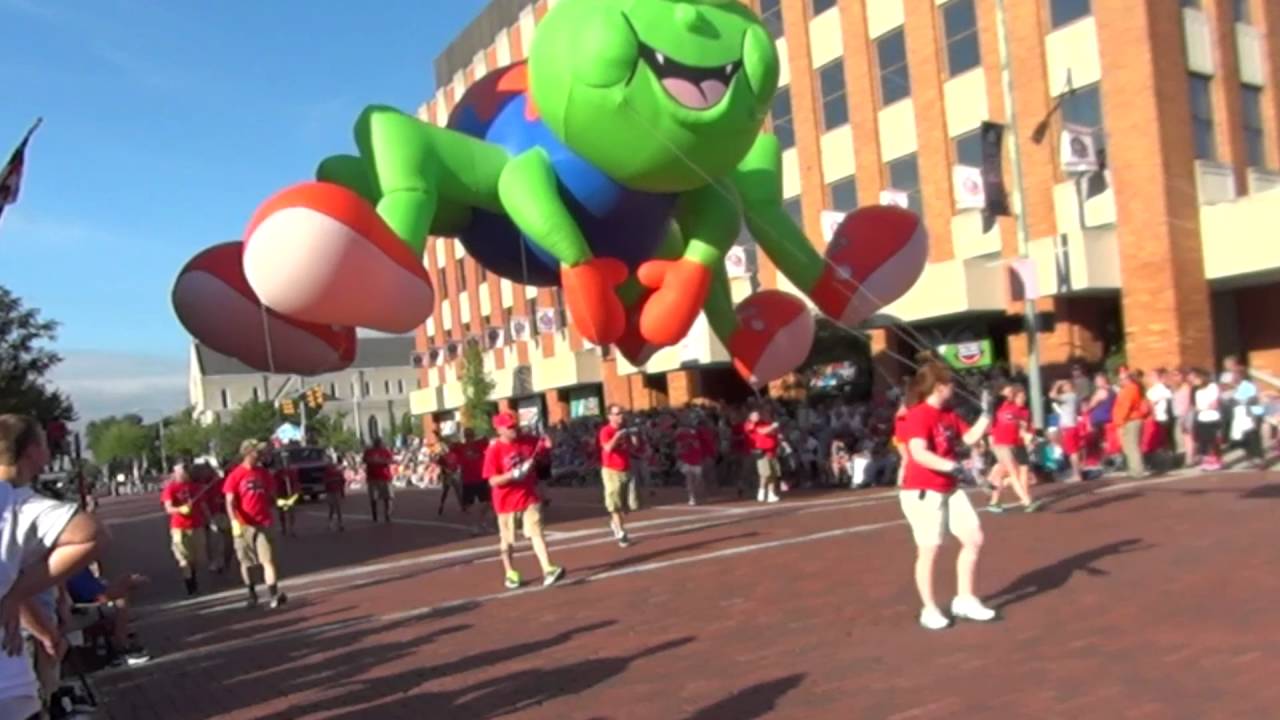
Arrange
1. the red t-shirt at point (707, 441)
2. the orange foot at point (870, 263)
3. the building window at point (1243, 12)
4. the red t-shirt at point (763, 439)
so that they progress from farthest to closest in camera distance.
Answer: the building window at point (1243, 12) < the red t-shirt at point (707, 441) < the red t-shirt at point (763, 439) < the orange foot at point (870, 263)

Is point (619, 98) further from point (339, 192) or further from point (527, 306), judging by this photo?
point (527, 306)

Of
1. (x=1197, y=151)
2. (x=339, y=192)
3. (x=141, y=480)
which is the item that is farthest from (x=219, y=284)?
(x=141, y=480)

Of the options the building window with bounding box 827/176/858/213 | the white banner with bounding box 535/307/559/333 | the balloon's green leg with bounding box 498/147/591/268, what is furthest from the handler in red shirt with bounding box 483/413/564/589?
the building window with bounding box 827/176/858/213

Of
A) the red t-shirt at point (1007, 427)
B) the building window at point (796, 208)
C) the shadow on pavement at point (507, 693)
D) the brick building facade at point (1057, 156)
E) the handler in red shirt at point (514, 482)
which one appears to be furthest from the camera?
the building window at point (796, 208)

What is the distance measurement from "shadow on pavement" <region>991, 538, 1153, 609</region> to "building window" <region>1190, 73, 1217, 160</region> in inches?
599

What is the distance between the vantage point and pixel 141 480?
107 metres

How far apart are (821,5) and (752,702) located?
25629mm

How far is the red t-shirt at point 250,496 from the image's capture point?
38.8 ft

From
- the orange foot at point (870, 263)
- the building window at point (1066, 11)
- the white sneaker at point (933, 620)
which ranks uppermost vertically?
the building window at point (1066, 11)

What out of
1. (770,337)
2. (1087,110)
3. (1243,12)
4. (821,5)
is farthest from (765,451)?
(821,5)

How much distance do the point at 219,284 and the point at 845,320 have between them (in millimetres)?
7362

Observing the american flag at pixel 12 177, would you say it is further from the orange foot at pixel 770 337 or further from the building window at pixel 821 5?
the building window at pixel 821 5

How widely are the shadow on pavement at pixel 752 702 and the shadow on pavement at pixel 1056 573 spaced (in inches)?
84.3

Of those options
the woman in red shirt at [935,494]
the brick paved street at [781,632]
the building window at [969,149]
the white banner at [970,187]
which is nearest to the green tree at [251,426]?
the building window at [969,149]
